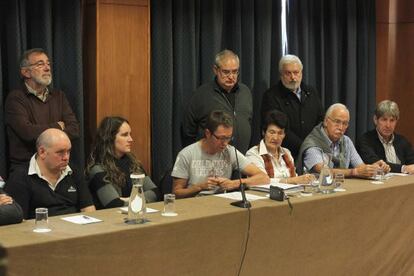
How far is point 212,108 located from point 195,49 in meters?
0.62

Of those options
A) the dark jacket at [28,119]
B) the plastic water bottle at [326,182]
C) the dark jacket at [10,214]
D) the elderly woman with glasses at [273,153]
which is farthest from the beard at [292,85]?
the dark jacket at [10,214]

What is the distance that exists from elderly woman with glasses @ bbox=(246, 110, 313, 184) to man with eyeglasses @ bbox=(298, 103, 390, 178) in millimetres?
193

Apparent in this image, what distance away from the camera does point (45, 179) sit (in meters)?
2.67

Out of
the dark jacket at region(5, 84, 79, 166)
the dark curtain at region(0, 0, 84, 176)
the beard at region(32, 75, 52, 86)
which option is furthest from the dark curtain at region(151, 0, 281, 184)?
the beard at region(32, 75, 52, 86)

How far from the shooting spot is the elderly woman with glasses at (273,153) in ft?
11.2

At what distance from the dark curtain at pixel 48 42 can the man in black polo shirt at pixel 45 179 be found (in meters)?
0.72

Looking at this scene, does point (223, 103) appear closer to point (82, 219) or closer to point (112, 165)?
point (112, 165)

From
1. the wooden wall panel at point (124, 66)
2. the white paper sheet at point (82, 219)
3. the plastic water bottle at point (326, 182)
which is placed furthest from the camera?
the wooden wall panel at point (124, 66)

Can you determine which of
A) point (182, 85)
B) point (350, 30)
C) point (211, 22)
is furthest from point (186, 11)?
point (350, 30)

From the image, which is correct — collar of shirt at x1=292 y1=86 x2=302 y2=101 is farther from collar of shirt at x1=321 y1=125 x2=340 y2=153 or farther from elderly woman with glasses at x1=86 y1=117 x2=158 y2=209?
elderly woman with glasses at x1=86 y1=117 x2=158 y2=209

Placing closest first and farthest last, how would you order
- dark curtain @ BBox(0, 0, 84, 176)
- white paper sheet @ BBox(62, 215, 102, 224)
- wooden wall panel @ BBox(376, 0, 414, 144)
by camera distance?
white paper sheet @ BBox(62, 215, 102, 224) < dark curtain @ BBox(0, 0, 84, 176) < wooden wall panel @ BBox(376, 0, 414, 144)

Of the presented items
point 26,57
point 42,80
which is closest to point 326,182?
point 42,80

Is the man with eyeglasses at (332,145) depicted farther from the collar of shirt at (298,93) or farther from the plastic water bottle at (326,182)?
the plastic water bottle at (326,182)

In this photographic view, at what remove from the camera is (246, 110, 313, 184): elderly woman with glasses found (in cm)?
342
